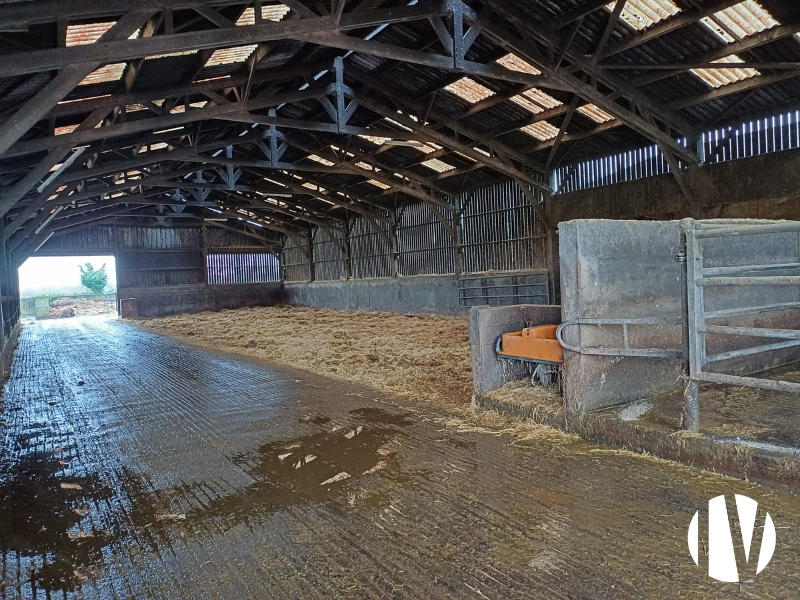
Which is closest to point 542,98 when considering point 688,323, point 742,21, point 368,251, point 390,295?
point 742,21

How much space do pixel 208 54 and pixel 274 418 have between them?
20.1 ft

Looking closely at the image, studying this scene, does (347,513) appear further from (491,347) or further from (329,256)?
(329,256)

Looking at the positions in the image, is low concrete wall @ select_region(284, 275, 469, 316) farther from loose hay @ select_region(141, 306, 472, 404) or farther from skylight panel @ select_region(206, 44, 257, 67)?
skylight panel @ select_region(206, 44, 257, 67)

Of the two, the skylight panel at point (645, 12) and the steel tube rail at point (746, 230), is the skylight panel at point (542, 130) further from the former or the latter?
the steel tube rail at point (746, 230)

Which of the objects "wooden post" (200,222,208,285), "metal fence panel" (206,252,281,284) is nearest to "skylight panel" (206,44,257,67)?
"wooden post" (200,222,208,285)

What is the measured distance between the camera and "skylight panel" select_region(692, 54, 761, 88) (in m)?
9.09

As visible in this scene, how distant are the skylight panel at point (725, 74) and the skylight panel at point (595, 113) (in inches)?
83.9

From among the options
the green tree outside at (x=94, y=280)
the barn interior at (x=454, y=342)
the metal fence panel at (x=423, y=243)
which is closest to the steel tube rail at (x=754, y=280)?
the barn interior at (x=454, y=342)

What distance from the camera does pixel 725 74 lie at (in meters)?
9.45

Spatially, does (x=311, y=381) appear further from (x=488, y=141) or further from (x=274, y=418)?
(x=488, y=141)

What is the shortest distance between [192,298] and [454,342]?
2028 centimetres

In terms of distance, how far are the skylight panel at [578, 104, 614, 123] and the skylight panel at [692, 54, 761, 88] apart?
2.13 metres

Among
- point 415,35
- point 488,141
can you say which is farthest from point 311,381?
point 488,141

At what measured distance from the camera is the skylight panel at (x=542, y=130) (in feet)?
42.2
